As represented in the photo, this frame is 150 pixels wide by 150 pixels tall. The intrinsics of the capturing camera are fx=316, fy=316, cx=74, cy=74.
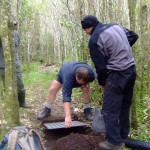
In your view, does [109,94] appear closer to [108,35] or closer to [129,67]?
[129,67]

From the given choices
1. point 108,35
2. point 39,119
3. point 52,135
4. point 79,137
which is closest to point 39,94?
point 39,119

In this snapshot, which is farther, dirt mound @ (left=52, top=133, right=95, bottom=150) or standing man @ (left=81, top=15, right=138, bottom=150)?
dirt mound @ (left=52, top=133, right=95, bottom=150)

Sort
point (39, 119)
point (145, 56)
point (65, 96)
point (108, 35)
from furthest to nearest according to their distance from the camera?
point (145, 56), point (39, 119), point (65, 96), point (108, 35)

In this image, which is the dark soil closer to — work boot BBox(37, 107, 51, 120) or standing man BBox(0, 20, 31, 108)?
work boot BBox(37, 107, 51, 120)

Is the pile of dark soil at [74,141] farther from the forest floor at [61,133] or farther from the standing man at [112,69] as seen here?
the standing man at [112,69]

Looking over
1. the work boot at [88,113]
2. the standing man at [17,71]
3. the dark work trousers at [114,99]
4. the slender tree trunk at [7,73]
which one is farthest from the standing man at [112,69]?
the standing man at [17,71]

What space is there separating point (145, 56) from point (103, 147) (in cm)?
A: 455

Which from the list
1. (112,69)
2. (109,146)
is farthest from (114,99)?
(109,146)

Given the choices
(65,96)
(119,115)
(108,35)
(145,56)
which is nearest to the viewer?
(108,35)

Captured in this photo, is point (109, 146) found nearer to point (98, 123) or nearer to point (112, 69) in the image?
point (98, 123)

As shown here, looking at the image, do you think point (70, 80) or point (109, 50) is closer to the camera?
point (109, 50)

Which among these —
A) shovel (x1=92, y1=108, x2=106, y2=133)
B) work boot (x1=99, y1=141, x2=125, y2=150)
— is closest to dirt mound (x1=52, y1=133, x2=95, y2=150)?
work boot (x1=99, y1=141, x2=125, y2=150)

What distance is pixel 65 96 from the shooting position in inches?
214

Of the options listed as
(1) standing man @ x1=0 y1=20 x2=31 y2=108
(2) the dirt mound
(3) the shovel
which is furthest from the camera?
(1) standing man @ x1=0 y1=20 x2=31 y2=108
